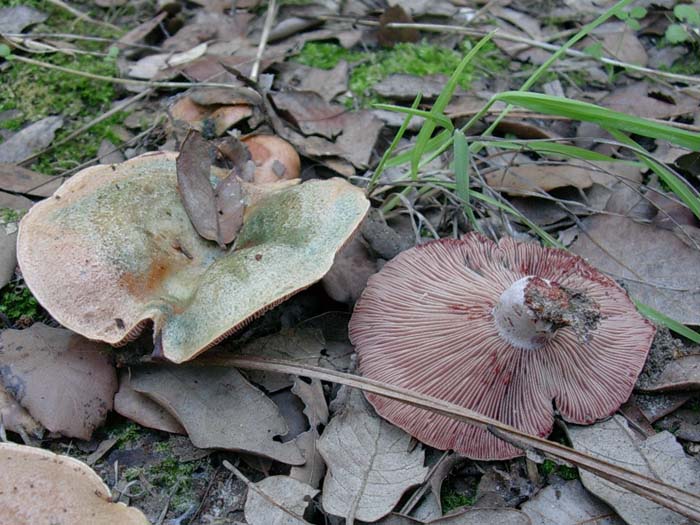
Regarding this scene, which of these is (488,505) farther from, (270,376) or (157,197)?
(157,197)

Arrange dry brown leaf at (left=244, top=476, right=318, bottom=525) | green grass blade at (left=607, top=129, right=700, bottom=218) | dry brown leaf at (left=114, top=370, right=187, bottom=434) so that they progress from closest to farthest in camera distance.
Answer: dry brown leaf at (left=244, top=476, right=318, bottom=525) < dry brown leaf at (left=114, top=370, right=187, bottom=434) < green grass blade at (left=607, top=129, right=700, bottom=218)

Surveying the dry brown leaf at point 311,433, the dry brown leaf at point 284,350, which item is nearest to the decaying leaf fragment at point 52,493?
the dry brown leaf at point 311,433

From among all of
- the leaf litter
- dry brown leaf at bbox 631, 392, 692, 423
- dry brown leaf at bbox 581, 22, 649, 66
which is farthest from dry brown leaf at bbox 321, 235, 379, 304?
dry brown leaf at bbox 581, 22, 649, 66

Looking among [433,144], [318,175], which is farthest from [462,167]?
[318,175]

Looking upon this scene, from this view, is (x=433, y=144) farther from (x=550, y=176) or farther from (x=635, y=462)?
(x=635, y=462)

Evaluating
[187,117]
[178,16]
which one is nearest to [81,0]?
[178,16]

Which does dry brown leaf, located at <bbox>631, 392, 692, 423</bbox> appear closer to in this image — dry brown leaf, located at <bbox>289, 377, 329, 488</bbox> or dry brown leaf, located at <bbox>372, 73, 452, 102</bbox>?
dry brown leaf, located at <bbox>289, 377, 329, 488</bbox>
